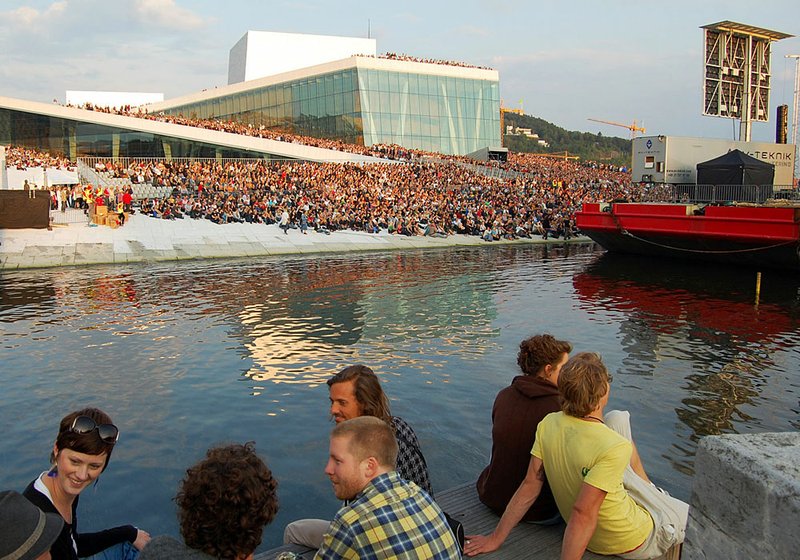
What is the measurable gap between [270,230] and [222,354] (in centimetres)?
1950

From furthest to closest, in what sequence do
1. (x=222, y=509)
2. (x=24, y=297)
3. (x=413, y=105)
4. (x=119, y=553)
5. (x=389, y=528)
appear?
(x=413, y=105)
(x=24, y=297)
(x=119, y=553)
(x=389, y=528)
(x=222, y=509)

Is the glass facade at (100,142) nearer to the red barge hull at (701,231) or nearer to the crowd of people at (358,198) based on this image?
the crowd of people at (358,198)

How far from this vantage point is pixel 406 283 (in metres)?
18.9

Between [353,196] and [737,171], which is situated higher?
[737,171]

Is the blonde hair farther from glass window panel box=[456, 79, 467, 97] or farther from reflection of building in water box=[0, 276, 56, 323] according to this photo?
glass window panel box=[456, 79, 467, 97]

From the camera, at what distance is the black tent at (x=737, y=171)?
90.9 feet

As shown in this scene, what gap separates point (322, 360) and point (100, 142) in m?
42.2

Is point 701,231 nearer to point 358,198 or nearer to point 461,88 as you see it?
point 358,198

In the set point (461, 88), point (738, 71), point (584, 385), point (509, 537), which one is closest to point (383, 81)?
point (461, 88)

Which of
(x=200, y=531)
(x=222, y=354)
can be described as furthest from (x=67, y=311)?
(x=200, y=531)

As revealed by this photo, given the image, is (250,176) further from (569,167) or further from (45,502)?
(45,502)

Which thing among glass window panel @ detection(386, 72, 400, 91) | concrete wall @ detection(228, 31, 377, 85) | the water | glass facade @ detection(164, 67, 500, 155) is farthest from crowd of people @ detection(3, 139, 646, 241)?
concrete wall @ detection(228, 31, 377, 85)

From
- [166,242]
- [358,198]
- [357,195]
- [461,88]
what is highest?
[461,88]

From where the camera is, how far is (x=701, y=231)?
22797 millimetres
